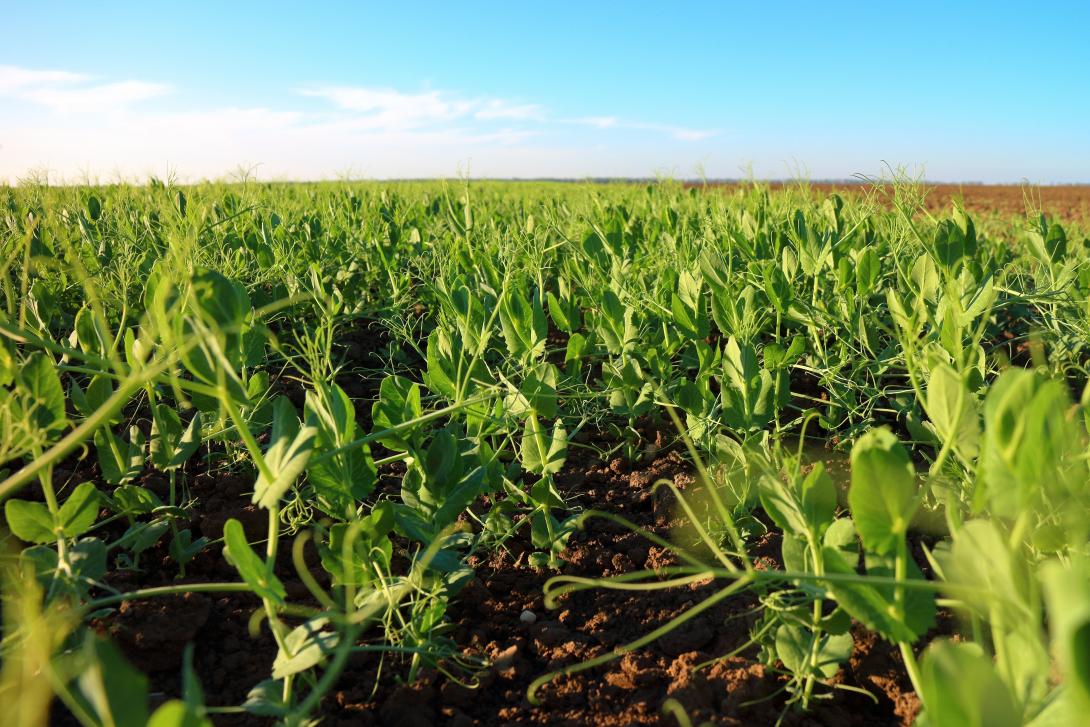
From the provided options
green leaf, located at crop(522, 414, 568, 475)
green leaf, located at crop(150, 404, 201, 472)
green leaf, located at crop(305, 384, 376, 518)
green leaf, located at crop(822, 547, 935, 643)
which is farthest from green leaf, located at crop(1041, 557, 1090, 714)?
green leaf, located at crop(150, 404, 201, 472)

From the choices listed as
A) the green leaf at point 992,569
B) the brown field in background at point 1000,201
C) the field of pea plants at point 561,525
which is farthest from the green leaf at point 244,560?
the brown field in background at point 1000,201

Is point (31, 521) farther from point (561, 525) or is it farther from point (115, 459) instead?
point (561, 525)

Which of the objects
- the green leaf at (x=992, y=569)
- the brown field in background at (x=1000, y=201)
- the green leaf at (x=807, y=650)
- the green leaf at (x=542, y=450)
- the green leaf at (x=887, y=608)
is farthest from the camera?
the brown field in background at (x=1000, y=201)

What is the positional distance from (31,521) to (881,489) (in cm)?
109

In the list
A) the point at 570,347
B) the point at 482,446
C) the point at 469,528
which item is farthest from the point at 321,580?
the point at 570,347

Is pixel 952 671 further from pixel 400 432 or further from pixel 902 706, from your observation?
pixel 400 432

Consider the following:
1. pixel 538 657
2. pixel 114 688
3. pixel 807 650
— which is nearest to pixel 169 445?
pixel 538 657

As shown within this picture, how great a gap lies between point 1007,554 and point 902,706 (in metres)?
0.44

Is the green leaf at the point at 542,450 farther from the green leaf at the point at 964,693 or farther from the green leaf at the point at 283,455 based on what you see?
the green leaf at the point at 964,693

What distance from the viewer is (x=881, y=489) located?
71 centimetres

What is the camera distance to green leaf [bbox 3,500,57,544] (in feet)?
3.30

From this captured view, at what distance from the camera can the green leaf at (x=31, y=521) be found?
1.01 metres

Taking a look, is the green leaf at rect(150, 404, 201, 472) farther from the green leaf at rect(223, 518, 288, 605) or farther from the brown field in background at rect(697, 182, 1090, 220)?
the brown field in background at rect(697, 182, 1090, 220)

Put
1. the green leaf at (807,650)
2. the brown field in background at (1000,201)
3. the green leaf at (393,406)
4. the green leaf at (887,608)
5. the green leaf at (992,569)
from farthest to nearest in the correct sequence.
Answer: the brown field in background at (1000,201) < the green leaf at (393,406) < the green leaf at (807,650) < the green leaf at (887,608) < the green leaf at (992,569)
